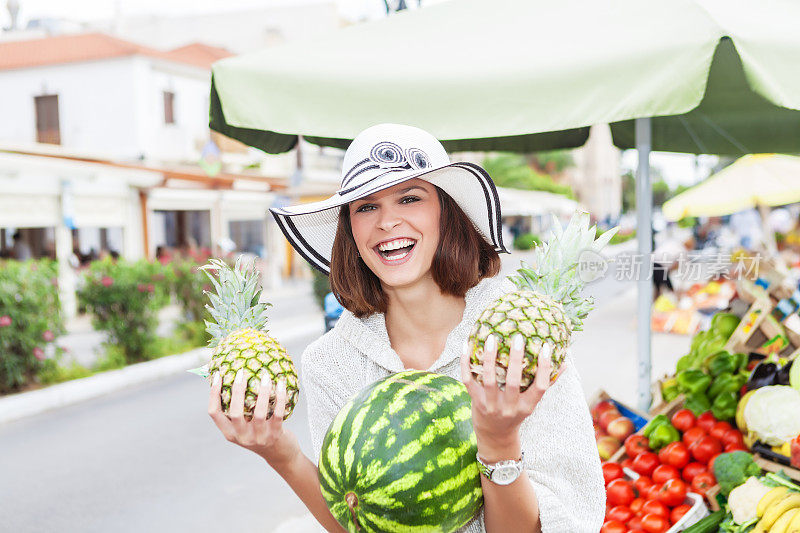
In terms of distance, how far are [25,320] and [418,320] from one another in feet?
A: 27.4

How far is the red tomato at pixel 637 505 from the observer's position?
3612 millimetres

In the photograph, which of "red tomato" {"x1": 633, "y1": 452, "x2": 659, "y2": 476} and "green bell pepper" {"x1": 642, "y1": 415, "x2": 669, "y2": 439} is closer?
"red tomato" {"x1": 633, "y1": 452, "x2": 659, "y2": 476}

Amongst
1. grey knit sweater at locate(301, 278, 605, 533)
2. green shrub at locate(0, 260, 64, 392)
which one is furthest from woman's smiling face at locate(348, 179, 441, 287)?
green shrub at locate(0, 260, 64, 392)

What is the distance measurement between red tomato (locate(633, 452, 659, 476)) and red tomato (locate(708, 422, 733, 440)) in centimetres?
36

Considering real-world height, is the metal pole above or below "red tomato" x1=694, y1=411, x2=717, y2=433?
above

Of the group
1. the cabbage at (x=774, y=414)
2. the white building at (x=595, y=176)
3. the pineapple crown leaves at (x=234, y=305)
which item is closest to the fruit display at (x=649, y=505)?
the cabbage at (x=774, y=414)

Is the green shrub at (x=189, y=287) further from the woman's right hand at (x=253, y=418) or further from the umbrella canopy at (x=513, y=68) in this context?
the woman's right hand at (x=253, y=418)

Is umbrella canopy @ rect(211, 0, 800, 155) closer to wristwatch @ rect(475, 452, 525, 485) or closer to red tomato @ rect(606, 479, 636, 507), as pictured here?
wristwatch @ rect(475, 452, 525, 485)

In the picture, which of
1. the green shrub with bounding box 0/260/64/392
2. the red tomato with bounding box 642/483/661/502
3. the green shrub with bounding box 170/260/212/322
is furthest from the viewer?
the green shrub with bounding box 170/260/212/322

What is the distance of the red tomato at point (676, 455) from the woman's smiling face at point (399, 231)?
2.60m

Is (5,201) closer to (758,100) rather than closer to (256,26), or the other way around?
(758,100)

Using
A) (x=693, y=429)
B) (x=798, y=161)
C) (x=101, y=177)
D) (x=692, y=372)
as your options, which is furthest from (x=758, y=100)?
(x=101, y=177)

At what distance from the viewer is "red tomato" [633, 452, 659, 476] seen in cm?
388

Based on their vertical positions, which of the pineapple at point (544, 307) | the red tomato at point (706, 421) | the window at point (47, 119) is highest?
the window at point (47, 119)
